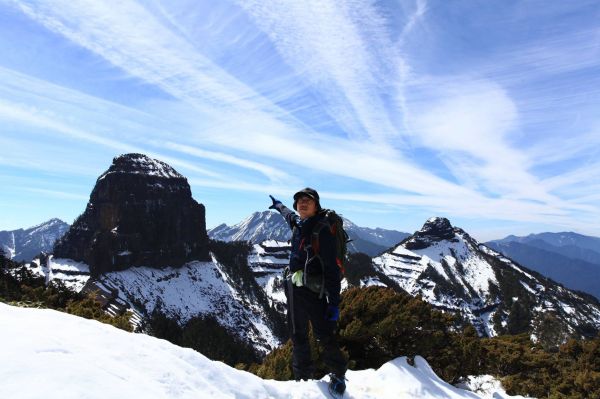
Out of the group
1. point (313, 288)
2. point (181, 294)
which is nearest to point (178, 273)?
point (181, 294)

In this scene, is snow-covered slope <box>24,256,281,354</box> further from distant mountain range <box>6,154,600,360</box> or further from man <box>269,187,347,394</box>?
man <box>269,187,347,394</box>

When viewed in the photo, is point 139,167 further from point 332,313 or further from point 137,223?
point 332,313

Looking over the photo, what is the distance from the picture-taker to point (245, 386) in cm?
587

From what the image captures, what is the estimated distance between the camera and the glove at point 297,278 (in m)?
7.24

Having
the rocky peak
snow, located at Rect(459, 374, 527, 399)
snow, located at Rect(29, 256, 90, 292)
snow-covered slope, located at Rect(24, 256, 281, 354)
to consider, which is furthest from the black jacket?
the rocky peak

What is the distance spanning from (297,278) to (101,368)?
3537mm

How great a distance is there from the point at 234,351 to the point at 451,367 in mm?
101444

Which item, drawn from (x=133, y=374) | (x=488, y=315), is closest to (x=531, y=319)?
(x=488, y=315)

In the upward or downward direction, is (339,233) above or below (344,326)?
above

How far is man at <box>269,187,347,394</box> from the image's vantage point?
7.04 m

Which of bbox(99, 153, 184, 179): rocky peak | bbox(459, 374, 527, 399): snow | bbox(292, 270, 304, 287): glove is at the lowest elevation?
bbox(459, 374, 527, 399): snow

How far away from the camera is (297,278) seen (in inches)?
287

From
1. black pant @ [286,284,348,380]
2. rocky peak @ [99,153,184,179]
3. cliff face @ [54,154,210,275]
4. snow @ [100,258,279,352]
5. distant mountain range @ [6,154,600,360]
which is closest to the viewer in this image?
black pant @ [286,284,348,380]

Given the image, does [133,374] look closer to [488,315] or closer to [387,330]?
[387,330]
